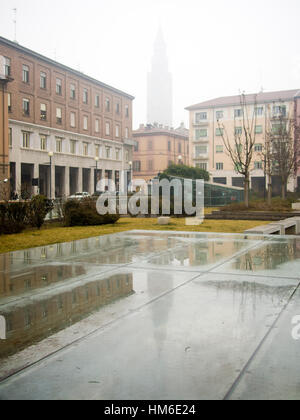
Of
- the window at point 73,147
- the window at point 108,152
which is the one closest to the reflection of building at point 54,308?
the window at point 73,147

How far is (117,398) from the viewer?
280cm

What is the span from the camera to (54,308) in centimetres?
488

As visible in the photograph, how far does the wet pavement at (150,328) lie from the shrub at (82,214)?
28.2 ft

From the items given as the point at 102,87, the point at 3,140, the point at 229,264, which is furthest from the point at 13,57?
the point at 229,264

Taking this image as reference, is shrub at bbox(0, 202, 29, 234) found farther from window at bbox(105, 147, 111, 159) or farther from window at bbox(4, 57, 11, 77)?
window at bbox(105, 147, 111, 159)

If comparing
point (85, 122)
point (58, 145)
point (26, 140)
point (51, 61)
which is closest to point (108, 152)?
point (85, 122)

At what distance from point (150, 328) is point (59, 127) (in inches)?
1981

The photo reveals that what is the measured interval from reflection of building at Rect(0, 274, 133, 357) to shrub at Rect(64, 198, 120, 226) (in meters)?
10.6

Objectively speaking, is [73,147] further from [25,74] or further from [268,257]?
[268,257]

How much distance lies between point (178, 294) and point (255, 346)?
1880 mm

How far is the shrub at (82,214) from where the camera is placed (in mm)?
16797

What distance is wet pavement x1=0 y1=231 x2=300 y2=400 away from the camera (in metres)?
2.99

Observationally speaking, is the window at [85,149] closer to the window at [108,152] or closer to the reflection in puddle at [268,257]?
the window at [108,152]
